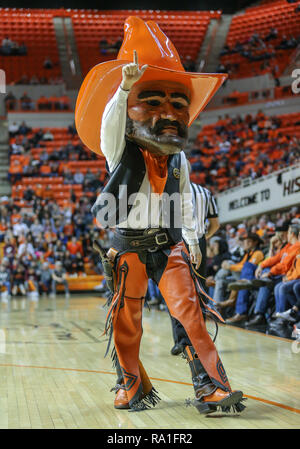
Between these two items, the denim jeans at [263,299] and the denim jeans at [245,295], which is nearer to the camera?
the denim jeans at [263,299]

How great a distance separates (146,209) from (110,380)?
1.56 meters

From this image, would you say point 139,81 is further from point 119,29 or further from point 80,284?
point 119,29

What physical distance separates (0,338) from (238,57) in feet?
60.2

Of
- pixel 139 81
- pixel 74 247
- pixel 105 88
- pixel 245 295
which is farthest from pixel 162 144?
pixel 74 247

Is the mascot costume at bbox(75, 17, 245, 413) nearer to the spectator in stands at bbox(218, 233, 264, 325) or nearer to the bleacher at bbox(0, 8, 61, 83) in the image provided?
the spectator in stands at bbox(218, 233, 264, 325)

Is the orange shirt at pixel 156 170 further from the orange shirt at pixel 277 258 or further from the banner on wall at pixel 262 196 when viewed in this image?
the banner on wall at pixel 262 196

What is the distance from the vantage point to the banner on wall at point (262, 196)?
10.8 m

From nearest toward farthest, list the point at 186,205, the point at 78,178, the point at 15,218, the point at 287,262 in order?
the point at 186,205 < the point at 287,262 < the point at 15,218 < the point at 78,178

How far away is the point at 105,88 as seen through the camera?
11.4 ft

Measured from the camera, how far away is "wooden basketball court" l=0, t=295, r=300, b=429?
309 cm

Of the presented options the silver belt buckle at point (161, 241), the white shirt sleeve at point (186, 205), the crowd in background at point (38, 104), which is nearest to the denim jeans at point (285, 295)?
the white shirt sleeve at point (186, 205)

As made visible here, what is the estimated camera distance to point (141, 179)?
3299 millimetres

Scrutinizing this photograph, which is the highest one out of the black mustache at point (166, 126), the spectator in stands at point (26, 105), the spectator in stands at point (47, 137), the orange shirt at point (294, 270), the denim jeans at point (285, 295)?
the spectator in stands at point (26, 105)
